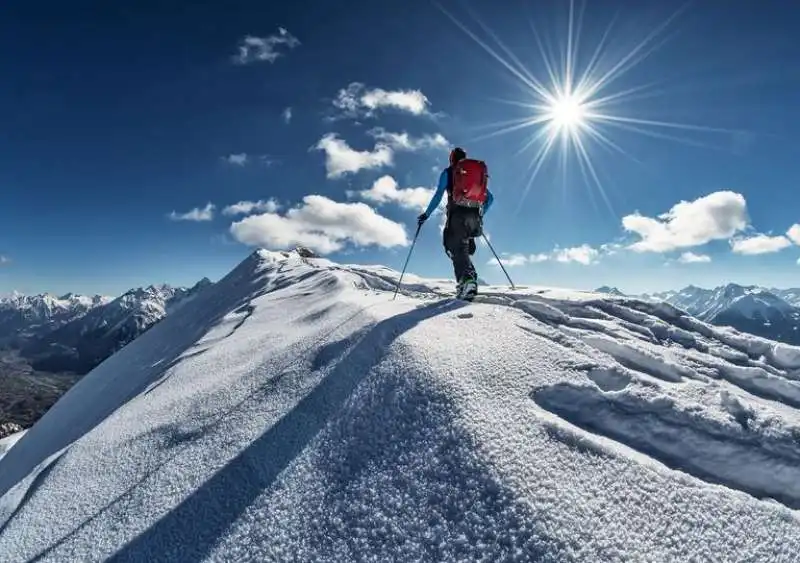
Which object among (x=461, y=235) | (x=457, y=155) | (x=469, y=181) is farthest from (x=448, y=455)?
(x=457, y=155)

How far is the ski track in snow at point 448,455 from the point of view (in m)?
3.07

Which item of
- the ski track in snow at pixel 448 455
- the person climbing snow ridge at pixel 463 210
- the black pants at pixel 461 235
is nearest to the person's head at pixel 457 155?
the person climbing snow ridge at pixel 463 210

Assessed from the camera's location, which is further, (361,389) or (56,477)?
(56,477)

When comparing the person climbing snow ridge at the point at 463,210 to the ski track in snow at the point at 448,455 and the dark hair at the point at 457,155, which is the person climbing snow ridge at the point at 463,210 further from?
the ski track in snow at the point at 448,455

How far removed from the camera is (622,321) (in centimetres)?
777

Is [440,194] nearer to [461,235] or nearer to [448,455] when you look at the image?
[461,235]

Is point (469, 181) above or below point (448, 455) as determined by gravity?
above

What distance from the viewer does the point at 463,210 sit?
32.1 feet

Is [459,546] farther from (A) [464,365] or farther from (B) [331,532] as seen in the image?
(A) [464,365]

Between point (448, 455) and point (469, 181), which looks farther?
point (469, 181)

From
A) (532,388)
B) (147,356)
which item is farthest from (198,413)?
(147,356)

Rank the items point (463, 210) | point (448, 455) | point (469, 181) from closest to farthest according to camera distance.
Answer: point (448, 455) → point (469, 181) → point (463, 210)

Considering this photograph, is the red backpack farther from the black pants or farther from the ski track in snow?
the ski track in snow

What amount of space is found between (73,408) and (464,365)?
11.6m
